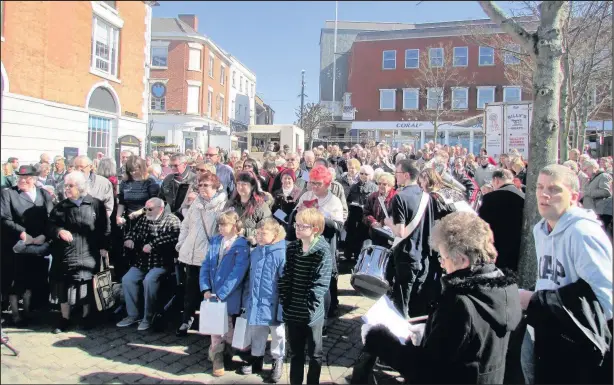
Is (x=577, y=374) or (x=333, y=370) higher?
(x=577, y=374)

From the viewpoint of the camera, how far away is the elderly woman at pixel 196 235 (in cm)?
486

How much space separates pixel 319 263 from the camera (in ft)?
12.5

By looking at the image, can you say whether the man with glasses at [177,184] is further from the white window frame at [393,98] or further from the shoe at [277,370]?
the white window frame at [393,98]

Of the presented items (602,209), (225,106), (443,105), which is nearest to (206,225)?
(225,106)

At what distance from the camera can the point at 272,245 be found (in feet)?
13.5

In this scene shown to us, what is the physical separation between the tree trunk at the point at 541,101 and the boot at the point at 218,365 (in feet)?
10.2

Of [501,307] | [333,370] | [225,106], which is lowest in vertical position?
[333,370]

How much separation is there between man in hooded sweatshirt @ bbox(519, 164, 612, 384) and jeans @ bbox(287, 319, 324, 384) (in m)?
1.72

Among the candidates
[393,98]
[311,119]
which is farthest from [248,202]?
[393,98]

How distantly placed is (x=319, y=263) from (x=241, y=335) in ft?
Answer: 3.44

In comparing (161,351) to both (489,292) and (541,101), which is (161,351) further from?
(541,101)

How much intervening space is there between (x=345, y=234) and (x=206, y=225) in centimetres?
348

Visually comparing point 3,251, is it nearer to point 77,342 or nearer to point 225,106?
point 77,342

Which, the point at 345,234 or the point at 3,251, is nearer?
the point at 3,251
